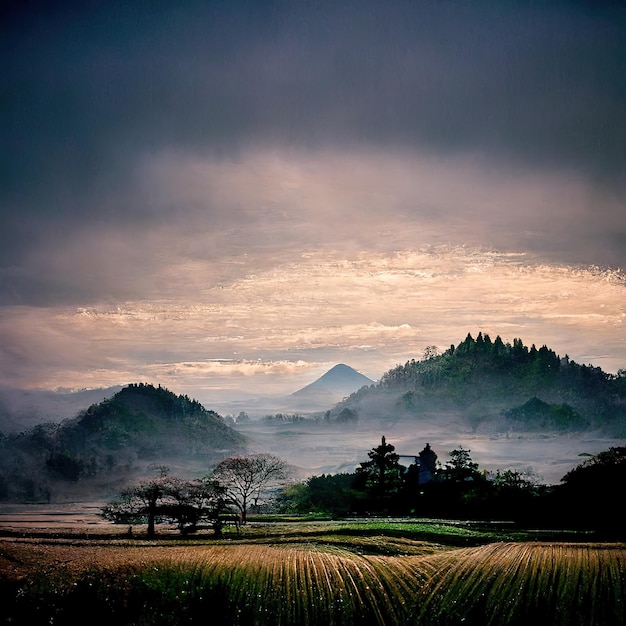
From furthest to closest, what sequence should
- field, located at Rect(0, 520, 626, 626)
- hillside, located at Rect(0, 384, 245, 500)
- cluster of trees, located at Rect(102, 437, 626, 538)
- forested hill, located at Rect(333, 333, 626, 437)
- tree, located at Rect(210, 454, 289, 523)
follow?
forested hill, located at Rect(333, 333, 626, 437), hillside, located at Rect(0, 384, 245, 500), tree, located at Rect(210, 454, 289, 523), cluster of trees, located at Rect(102, 437, 626, 538), field, located at Rect(0, 520, 626, 626)

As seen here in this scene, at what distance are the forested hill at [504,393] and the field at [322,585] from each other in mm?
23623

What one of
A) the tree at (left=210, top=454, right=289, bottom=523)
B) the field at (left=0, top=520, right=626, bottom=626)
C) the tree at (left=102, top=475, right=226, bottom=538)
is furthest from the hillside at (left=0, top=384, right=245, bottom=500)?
the field at (left=0, top=520, right=626, bottom=626)

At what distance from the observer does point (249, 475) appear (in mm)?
16531

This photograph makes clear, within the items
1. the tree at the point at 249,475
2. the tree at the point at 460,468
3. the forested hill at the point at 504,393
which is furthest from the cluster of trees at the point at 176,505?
the forested hill at the point at 504,393

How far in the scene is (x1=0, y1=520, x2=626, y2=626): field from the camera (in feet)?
26.5

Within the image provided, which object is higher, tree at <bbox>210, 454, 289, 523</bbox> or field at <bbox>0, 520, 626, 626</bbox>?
tree at <bbox>210, 454, 289, 523</bbox>

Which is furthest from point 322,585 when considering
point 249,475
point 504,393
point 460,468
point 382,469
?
point 504,393

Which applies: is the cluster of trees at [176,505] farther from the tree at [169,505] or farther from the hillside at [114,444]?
the hillside at [114,444]

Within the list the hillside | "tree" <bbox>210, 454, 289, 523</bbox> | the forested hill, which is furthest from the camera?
the forested hill

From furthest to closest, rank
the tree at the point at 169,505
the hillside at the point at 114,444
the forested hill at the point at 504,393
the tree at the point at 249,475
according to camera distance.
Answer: the forested hill at the point at 504,393 < the hillside at the point at 114,444 < the tree at the point at 249,475 < the tree at the point at 169,505

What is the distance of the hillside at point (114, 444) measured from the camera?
54.5 ft

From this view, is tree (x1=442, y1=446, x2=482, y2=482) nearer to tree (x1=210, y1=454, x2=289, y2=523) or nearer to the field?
tree (x1=210, y1=454, x2=289, y2=523)

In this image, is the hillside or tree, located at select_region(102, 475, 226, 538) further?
the hillside

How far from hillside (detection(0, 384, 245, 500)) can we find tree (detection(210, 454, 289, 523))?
4.26 feet
